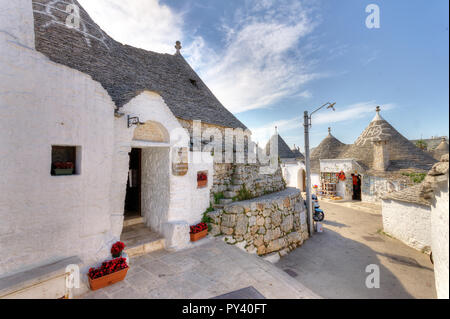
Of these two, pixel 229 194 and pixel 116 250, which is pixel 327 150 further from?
pixel 116 250

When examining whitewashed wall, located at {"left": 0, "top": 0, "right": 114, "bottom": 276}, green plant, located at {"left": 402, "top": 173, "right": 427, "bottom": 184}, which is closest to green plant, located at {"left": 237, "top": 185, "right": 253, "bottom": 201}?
whitewashed wall, located at {"left": 0, "top": 0, "right": 114, "bottom": 276}

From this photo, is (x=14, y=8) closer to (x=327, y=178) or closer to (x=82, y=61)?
(x=82, y=61)

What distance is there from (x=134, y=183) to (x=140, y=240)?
2.51 m

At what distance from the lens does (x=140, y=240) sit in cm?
505

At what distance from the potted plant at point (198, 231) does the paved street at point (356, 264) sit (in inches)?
118

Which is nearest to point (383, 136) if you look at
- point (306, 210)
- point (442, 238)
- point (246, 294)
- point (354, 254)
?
point (306, 210)

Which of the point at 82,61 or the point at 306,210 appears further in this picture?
the point at 306,210

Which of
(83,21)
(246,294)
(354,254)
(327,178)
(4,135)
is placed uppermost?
(83,21)

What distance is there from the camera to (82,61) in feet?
17.1

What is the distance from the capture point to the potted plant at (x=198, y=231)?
215 inches

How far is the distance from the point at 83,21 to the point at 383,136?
18.4 meters

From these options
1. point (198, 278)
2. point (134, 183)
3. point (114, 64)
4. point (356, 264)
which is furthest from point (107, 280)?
point (356, 264)

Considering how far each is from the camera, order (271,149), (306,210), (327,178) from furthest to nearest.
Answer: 1. (271,149)
2. (327,178)
3. (306,210)

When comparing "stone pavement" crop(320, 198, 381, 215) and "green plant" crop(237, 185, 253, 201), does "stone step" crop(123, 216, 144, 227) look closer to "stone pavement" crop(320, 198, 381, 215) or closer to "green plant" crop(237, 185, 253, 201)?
"green plant" crop(237, 185, 253, 201)
